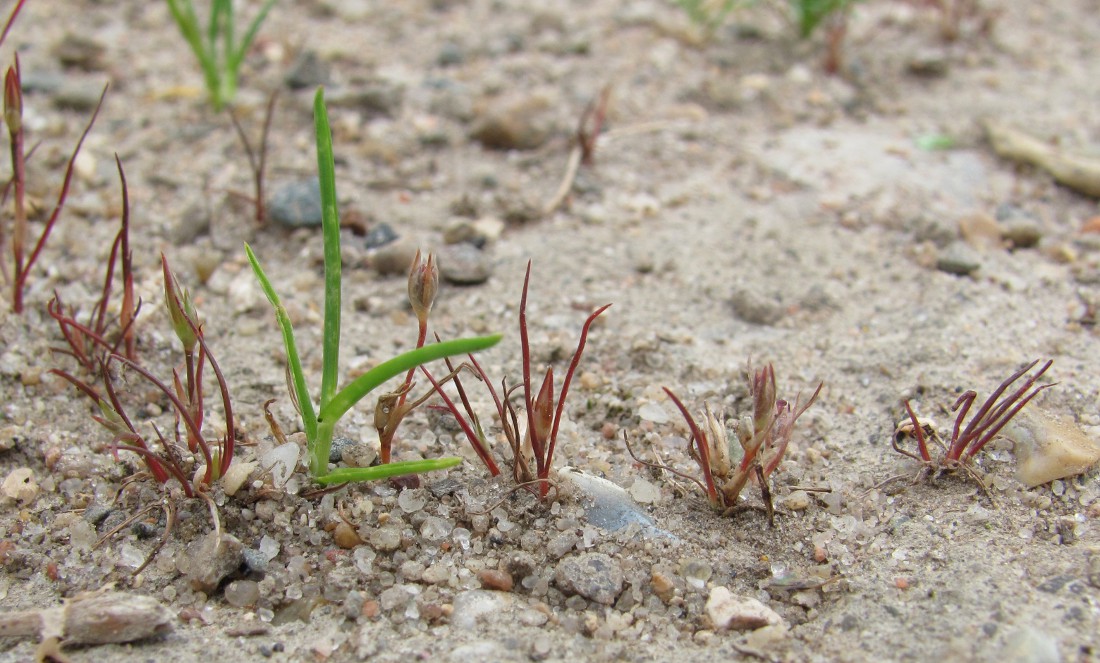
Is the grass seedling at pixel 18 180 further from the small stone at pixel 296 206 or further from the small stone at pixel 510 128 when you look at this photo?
the small stone at pixel 510 128

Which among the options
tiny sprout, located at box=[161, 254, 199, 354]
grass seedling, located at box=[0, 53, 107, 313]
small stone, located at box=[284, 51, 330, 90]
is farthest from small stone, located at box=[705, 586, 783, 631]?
small stone, located at box=[284, 51, 330, 90]

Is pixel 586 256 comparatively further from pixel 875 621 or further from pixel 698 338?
pixel 875 621

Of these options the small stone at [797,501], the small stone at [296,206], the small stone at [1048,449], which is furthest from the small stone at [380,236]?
the small stone at [1048,449]

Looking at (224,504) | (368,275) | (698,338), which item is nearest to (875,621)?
(698,338)

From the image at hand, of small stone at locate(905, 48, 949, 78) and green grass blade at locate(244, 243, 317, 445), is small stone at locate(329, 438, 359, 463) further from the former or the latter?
small stone at locate(905, 48, 949, 78)

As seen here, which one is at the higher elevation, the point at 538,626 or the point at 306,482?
the point at 306,482

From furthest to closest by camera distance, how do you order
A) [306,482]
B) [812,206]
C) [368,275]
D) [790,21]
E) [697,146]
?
[790,21] < [697,146] < [812,206] < [368,275] < [306,482]
